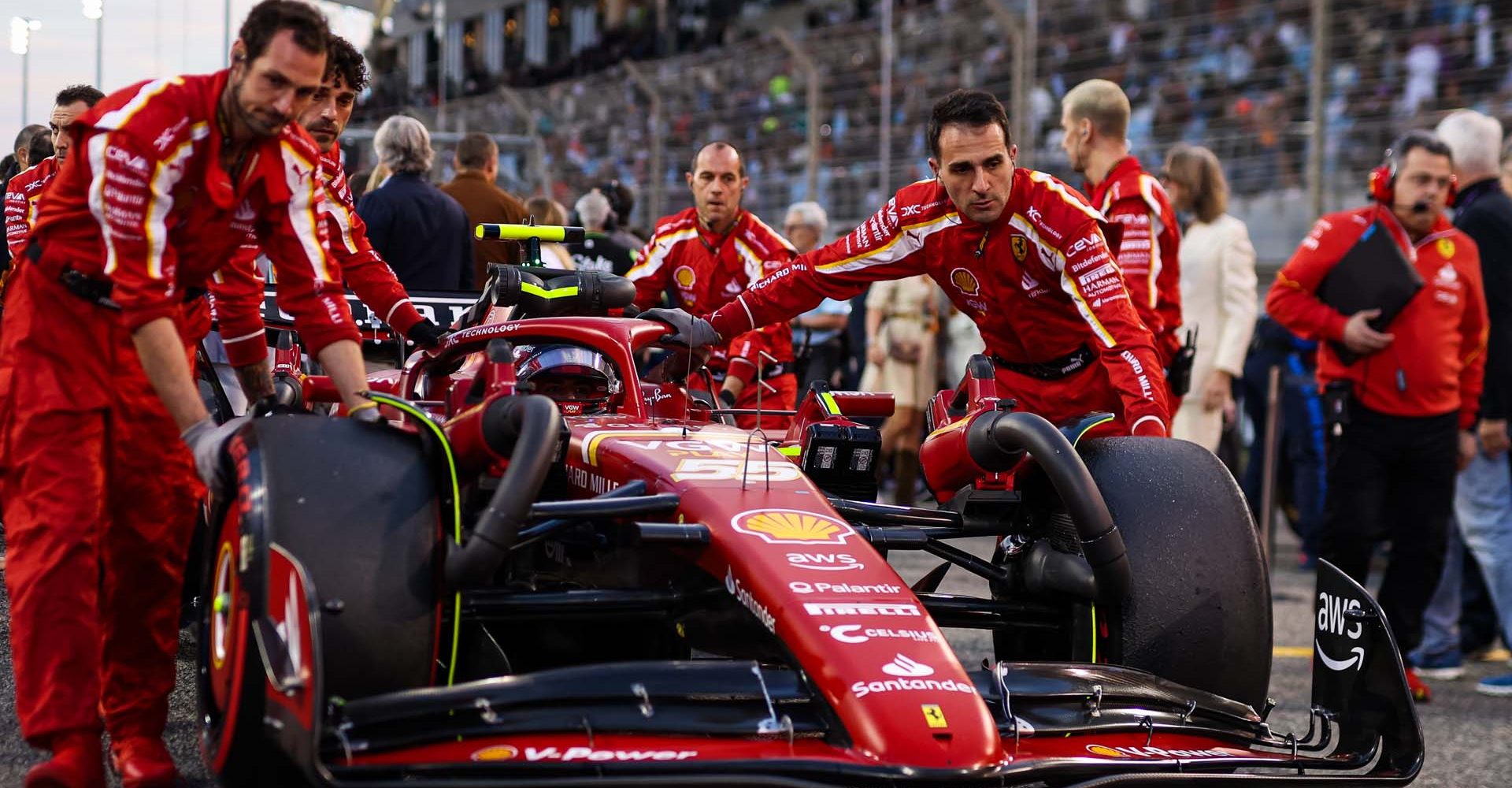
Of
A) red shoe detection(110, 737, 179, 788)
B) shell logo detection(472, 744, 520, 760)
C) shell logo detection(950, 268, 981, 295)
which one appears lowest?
red shoe detection(110, 737, 179, 788)

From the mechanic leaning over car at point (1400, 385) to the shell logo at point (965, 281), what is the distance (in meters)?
1.71

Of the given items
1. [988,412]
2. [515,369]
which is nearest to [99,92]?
[515,369]

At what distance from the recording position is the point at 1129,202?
6230 millimetres

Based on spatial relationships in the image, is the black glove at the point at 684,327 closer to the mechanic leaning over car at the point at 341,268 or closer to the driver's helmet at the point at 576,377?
the driver's helmet at the point at 576,377

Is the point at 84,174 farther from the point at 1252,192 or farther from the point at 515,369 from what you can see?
the point at 1252,192

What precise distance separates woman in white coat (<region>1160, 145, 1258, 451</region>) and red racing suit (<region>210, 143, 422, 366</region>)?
12.6 feet

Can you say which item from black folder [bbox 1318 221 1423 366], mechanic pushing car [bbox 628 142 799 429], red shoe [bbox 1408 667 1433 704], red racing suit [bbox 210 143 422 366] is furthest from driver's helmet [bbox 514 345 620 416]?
red shoe [bbox 1408 667 1433 704]

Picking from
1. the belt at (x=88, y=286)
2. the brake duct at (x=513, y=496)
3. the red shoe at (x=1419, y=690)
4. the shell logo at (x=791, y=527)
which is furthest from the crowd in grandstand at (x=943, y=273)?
the shell logo at (x=791, y=527)

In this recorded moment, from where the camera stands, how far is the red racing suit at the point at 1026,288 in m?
4.83

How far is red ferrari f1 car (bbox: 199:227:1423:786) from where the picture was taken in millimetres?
3061

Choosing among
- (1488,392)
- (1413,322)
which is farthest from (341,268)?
(1488,392)

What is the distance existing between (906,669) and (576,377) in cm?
198

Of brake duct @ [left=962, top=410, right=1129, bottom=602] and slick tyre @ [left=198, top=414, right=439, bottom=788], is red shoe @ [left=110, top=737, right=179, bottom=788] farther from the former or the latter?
brake duct @ [left=962, top=410, right=1129, bottom=602]

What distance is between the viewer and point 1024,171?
4977mm
